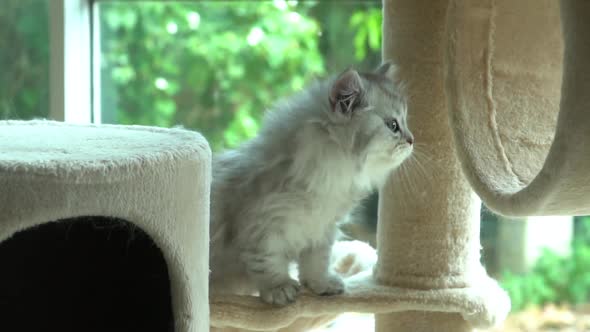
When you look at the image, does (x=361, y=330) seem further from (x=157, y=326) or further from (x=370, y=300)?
(x=157, y=326)

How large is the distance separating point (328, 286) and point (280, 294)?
10 cm

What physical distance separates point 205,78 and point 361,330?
89 cm

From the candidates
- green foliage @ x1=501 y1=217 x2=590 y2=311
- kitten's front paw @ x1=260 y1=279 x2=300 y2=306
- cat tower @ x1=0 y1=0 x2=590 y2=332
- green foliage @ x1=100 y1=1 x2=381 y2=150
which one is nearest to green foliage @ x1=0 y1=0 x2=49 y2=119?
green foliage @ x1=100 y1=1 x2=381 y2=150

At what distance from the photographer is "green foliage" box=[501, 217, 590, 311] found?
7.14ft

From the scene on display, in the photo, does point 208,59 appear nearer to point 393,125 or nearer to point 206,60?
point 206,60

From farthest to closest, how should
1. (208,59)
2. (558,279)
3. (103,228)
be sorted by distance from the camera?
(208,59), (558,279), (103,228)

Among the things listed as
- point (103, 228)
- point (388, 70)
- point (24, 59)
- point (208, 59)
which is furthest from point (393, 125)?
point (24, 59)

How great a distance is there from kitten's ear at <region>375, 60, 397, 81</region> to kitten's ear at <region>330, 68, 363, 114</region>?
3.3 inches

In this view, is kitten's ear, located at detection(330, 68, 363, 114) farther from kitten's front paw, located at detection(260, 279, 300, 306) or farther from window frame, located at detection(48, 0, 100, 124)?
window frame, located at detection(48, 0, 100, 124)

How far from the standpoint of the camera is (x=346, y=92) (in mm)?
1355

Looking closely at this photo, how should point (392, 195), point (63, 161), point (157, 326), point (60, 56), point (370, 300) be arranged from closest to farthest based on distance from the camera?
point (63, 161), point (157, 326), point (370, 300), point (392, 195), point (60, 56)

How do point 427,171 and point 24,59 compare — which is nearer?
point 427,171

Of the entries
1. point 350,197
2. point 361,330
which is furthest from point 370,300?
point 361,330

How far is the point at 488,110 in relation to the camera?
4.49ft
